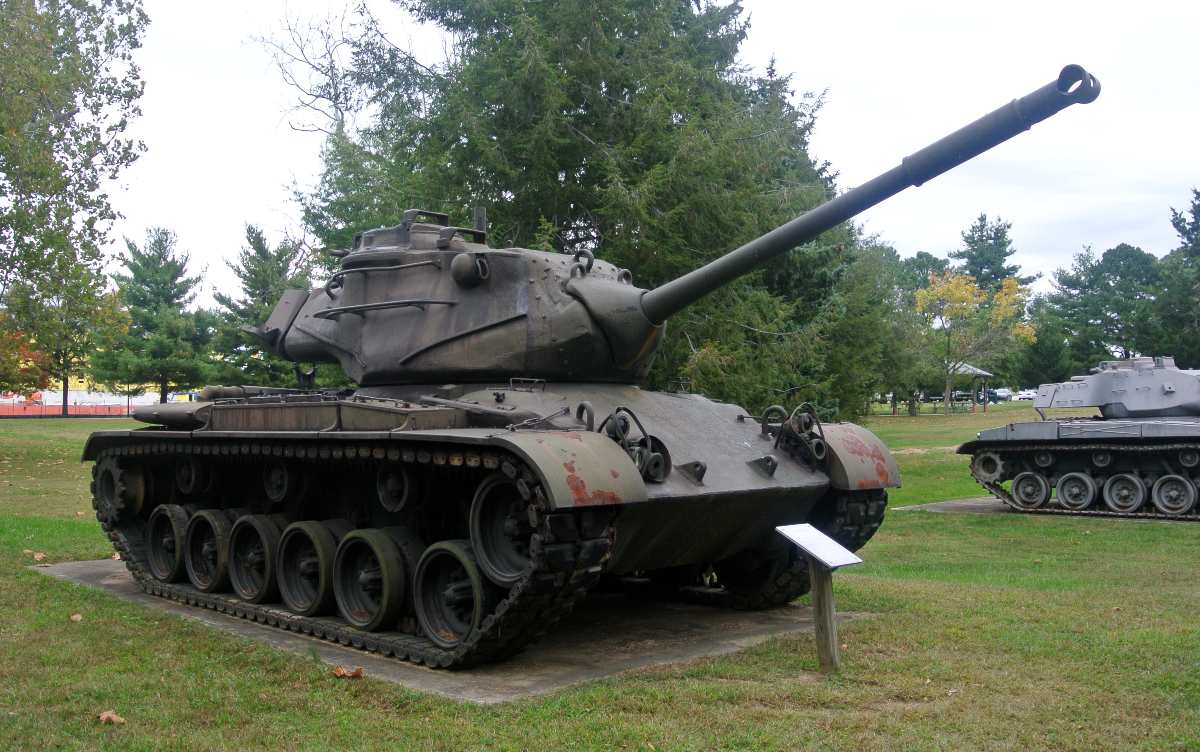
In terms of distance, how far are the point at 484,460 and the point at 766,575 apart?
379 cm

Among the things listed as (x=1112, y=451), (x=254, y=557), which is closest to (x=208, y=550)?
(x=254, y=557)

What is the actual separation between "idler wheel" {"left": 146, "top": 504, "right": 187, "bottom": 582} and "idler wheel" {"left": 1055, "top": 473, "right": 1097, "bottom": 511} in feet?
51.1

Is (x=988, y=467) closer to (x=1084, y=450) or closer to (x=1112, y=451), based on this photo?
(x=1084, y=450)

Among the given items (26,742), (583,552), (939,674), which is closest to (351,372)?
(583,552)

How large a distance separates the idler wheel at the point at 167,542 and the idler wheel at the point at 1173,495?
16.1m

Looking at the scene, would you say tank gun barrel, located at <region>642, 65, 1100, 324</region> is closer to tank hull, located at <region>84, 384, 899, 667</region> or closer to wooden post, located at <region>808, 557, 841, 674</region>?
tank hull, located at <region>84, 384, 899, 667</region>

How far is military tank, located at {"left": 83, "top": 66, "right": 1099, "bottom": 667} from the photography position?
24.1ft

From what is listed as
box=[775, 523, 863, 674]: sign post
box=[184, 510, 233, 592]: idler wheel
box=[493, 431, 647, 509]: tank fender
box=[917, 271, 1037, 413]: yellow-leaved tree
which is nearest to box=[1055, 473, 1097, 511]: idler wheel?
box=[775, 523, 863, 674]: sign post

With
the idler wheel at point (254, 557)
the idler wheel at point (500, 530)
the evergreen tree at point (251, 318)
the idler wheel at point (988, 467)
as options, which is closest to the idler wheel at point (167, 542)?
the idler wheel at point (254, 557)

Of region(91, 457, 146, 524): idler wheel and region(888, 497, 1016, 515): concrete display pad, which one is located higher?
region(91, 457, 146, 524): idler wheel

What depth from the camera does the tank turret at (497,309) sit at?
9.10 metres

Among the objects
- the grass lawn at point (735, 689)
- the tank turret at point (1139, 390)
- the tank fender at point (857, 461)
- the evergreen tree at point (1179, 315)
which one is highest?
the evergreen tree at point (1179, 315)

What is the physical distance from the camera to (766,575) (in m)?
10.1

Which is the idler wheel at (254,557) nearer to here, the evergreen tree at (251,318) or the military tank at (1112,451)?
the military tank at (1112,451)
